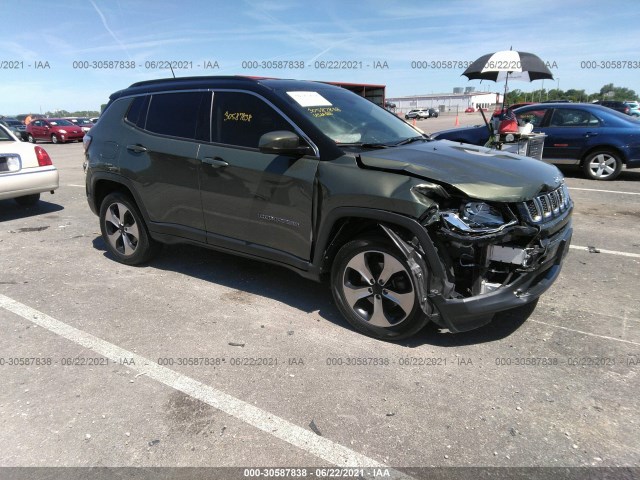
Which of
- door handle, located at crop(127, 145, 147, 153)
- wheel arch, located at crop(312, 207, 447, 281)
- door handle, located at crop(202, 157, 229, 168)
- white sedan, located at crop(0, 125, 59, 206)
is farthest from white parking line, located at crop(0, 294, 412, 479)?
white sedan, located at crop(0, 125, 59, 206)

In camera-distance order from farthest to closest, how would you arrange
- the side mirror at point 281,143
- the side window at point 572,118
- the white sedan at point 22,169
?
1. the side window at point 572,118
2. the white sedan at point 22,169
3. the side mirror at point 281,143

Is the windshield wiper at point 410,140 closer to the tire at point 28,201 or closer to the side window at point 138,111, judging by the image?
the side window at point 138,111

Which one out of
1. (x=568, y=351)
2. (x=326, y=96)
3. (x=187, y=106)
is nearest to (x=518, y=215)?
(x=568, y=351)

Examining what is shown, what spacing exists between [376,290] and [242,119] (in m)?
1.86

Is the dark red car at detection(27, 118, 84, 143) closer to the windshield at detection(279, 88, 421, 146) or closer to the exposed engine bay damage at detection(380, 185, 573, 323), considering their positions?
the windshield at detection(279, 88, 421, 146)

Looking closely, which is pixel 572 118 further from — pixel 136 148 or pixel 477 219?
pixel 136 148

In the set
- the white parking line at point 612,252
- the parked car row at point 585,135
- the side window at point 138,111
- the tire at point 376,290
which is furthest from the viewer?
the parked car row at point 585,135

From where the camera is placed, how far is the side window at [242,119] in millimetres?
A: 3854

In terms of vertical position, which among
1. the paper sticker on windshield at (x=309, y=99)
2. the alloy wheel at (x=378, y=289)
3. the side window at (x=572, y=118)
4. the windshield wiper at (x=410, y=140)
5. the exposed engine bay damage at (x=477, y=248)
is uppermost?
the paper sticker on windshield at (x=309, y=99)

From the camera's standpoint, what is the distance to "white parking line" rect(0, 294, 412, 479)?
2.40 m

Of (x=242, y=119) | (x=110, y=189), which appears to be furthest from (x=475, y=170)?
(x=110, y=189)

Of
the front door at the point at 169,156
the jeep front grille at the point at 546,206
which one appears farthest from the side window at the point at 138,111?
the jeep front grille at the point at 546,206

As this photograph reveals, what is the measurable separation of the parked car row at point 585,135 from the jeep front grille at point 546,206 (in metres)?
6.26

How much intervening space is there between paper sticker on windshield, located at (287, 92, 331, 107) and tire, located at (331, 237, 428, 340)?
1.28 meters
